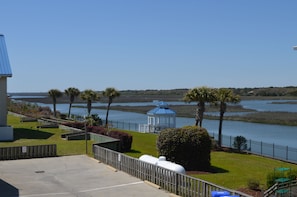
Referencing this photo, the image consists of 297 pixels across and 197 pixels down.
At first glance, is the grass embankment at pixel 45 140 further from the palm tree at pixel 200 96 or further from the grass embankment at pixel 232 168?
the palm tree at pixel 200 96

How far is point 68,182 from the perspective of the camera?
21.9 metres

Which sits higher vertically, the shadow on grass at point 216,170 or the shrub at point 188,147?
the shrub at point 188,147

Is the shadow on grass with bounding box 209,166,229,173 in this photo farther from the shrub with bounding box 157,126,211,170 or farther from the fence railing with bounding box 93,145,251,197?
the fence railing with bounding box 93,145,251,197

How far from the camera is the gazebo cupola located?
5828cm

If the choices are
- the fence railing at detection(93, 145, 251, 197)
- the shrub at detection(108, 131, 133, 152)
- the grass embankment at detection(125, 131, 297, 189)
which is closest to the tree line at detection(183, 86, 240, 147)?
the grass embankment at detection(125, 131, 297, 189)

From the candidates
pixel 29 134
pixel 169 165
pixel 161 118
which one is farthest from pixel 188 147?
pixel 161 118

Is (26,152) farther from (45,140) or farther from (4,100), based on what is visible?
(4,100)

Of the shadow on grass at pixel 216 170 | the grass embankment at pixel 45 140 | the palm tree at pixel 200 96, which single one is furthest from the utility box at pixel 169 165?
the palm tree at pixel 200 96

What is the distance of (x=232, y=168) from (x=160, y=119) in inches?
1167

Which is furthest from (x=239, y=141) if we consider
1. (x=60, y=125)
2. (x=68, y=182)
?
(x=68, y=182)

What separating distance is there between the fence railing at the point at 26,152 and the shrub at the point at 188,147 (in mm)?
8042

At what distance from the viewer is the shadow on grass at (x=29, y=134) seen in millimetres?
42031

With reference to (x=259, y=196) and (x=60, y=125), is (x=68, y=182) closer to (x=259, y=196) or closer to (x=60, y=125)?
(x=259, y=196)

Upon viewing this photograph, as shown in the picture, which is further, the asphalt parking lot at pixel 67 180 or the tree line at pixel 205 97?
the tree line at pixel 205 97
